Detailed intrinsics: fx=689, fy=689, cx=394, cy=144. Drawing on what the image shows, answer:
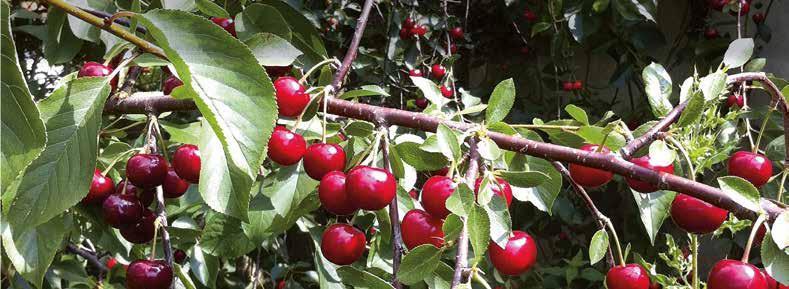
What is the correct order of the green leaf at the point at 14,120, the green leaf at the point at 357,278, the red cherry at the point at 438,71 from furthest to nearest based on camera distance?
the red cherry at the point at 438,71 < the green leaf at the point at 357,278 < the green leaf at the point at 14,120

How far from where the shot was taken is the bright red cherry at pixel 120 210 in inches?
25.7

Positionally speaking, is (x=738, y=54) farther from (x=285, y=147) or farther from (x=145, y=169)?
(x=145, y=169)

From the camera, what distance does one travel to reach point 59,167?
1.67ft

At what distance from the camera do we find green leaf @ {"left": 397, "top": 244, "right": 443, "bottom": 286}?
485 mm

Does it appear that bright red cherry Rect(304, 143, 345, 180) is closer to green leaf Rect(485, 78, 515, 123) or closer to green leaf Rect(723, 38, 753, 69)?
green leaf Rect(485, 78, 515, 123)

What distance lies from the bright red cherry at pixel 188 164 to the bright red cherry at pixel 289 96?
93 millimetres

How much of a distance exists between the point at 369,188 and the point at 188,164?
22 cm

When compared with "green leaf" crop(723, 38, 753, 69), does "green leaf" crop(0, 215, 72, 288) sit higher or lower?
lower

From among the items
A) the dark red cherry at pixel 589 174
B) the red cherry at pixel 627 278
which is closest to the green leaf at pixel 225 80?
the dark red cherry at pixel 589 174

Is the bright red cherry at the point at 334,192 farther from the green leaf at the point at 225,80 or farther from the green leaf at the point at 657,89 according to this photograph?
the green leaf at the point at 657,89

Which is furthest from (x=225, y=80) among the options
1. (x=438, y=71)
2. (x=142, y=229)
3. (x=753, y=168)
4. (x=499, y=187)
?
(x=438, y=71)

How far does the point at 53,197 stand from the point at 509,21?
7.90 feet

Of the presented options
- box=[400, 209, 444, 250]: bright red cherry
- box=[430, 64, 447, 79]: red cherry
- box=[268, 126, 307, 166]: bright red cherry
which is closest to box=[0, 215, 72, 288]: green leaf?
box=[268, 126, 307, 166]: bright red cherry

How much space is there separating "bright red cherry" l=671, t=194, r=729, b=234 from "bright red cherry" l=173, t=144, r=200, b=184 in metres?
0.43
